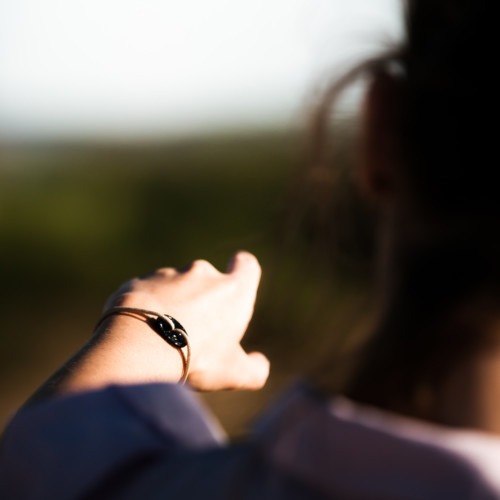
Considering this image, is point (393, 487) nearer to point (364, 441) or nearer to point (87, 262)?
point (364, 441)

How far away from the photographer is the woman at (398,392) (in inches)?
36.7

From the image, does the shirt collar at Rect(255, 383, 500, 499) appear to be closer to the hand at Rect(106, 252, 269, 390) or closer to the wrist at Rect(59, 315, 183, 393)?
the wrist at Rect(59, 315, 183, 393)

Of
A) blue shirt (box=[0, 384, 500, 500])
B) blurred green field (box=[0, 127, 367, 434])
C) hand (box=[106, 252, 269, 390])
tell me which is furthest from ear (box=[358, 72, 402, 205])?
blurred green field (box=[0, 127, 367, 434])

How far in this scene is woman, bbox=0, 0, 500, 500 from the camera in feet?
3.06

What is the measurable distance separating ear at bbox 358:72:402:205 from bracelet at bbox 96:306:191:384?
0.47 m

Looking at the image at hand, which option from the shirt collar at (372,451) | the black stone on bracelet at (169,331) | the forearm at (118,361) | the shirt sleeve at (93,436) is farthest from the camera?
the black stone on bracelet at (169,331)

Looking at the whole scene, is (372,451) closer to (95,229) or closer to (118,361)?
(118,361)

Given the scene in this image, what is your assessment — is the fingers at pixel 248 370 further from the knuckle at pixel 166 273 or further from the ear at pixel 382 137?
the ear at pixel 382 137

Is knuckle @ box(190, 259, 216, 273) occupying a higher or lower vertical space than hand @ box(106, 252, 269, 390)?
higher

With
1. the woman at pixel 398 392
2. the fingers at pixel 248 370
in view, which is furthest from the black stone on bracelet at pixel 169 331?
the woman at pixel 398 392

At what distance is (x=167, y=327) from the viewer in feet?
5.11

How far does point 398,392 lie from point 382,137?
0.93ft

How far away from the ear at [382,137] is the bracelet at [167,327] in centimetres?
47

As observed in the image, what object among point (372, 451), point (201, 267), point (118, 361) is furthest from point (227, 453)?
point (201, 267)
